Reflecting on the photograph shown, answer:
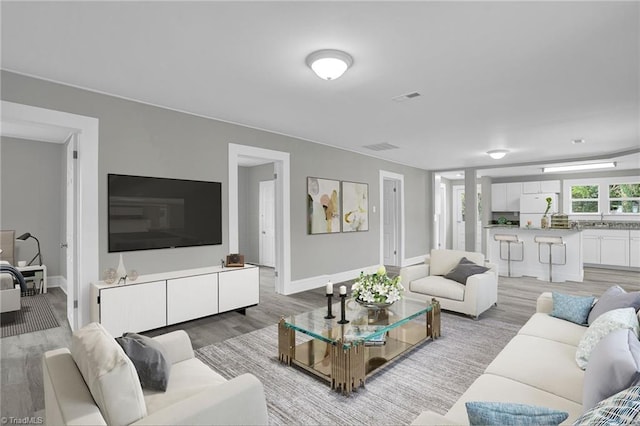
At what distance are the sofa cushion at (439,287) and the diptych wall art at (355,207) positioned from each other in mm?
2169

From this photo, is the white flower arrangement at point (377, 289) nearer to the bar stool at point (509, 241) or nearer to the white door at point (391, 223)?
the bar stool at point (509, 241)

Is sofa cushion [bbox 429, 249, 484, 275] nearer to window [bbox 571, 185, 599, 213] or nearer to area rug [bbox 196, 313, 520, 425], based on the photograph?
area rug [bbox 196, 313, 520, 425]

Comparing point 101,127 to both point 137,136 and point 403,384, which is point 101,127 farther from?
point 403,384

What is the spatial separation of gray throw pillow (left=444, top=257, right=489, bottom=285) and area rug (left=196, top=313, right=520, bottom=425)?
736mm

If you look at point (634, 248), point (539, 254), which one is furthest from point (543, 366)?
point (634, 248)

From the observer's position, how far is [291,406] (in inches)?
87.7

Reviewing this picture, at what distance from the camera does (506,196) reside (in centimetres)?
920

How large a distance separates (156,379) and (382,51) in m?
2.60

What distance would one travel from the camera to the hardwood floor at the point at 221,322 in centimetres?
240

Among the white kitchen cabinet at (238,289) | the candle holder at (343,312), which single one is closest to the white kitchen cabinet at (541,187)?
the white kitchen cabinet at (238,289)

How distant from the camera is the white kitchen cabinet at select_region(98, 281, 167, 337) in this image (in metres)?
3.08

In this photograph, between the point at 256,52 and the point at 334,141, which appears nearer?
the point at 256,52

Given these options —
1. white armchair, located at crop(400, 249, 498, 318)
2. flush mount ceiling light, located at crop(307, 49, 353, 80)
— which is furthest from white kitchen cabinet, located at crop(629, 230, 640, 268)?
flush mount ceiling light, located at crop(307, 49, 353, 80)

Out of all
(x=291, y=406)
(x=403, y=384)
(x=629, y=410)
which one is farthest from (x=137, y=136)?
(x=629, y=410)
